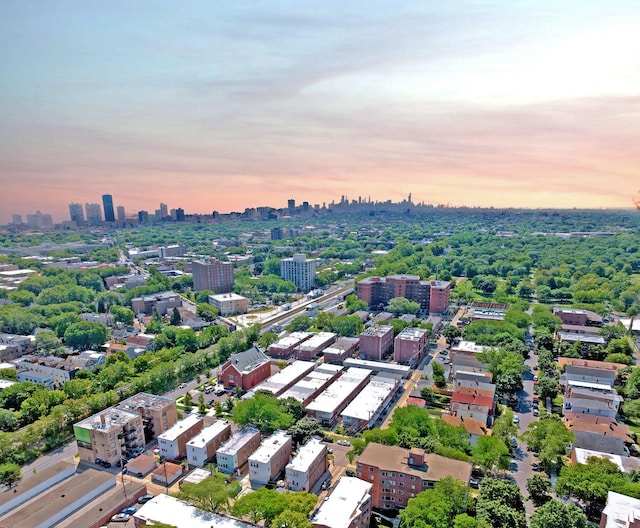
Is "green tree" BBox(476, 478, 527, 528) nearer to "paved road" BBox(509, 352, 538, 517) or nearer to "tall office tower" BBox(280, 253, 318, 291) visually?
"paved road" BBox(509, 352, 538, 517)

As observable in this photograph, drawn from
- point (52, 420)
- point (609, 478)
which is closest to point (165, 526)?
point (52, 420)

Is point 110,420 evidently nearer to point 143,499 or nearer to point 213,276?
point 143,499

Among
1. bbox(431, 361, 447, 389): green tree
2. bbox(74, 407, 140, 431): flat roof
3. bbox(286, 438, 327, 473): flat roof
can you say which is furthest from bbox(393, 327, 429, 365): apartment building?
bbox(74, 407, 140, 431): flat roof

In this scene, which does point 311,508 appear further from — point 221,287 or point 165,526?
point 221,287

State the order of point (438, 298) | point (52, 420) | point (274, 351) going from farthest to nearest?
point (438, 298), point (274, 351), point (52, 420)

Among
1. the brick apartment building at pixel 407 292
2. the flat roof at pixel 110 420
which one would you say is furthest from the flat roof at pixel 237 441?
the brick apartment building at pixel 407 292

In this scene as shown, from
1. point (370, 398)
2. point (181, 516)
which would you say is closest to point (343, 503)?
point (181, 516)
